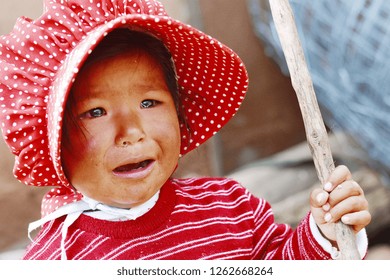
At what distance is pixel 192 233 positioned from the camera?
2.58ft

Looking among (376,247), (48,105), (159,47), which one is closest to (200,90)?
(159,47)

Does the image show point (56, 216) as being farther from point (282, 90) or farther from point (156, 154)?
point (282, 90)

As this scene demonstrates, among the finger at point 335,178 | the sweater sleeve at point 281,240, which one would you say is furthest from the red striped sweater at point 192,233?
the finger at point 335,178

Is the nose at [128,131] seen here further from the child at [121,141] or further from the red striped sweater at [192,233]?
the red striped sweater at [192,233]

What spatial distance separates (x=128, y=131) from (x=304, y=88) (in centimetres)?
19

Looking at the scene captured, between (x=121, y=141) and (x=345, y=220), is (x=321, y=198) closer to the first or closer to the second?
(x=345, y=220)

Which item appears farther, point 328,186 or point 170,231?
point 170,231

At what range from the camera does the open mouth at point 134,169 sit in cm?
70

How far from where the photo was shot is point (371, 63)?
3.17 feet


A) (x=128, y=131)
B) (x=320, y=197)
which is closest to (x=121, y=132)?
(x=128, y=131)

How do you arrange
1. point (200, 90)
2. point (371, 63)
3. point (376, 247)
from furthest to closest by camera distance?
1. point (376, 247)
2. point (371, 63)
3. point (200, 90)

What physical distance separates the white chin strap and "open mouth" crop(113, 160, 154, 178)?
0.20ft

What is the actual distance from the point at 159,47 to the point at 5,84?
181 mm
